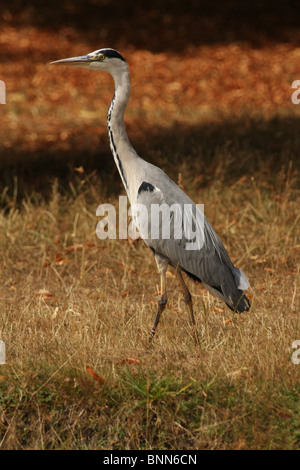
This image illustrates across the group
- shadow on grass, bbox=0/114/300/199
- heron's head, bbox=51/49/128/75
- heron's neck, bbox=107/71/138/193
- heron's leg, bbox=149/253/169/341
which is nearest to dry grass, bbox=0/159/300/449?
heron's leg, bbox=149/253/169/341

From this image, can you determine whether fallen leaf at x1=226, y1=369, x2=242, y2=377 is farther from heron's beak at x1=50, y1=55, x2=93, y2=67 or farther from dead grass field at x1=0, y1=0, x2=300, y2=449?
heron's beak at x1=50, y1=55, x2=93, y2=67

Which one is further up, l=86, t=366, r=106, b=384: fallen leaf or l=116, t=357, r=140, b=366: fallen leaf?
l=116, t=357, r=140, b=366: fallen leaf

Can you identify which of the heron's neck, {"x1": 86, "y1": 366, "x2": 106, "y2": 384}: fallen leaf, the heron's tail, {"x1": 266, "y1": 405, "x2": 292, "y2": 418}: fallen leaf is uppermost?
the heron's neck

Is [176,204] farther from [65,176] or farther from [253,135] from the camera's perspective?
[253,135]

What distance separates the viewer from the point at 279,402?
3.97 metres

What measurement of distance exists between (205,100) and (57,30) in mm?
6315

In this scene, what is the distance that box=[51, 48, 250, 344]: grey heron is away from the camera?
5098mm

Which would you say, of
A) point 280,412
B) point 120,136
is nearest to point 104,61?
point 120,136

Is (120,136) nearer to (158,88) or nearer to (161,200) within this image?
(161,200)

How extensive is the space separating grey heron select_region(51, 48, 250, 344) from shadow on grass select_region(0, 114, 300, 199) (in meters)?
3.16

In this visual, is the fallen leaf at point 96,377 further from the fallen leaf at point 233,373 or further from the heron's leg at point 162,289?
the heron's leg at point 162,289

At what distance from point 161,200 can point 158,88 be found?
9504mm

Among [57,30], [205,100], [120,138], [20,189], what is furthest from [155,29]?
[120,138]

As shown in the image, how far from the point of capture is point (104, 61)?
5191 millimetres
